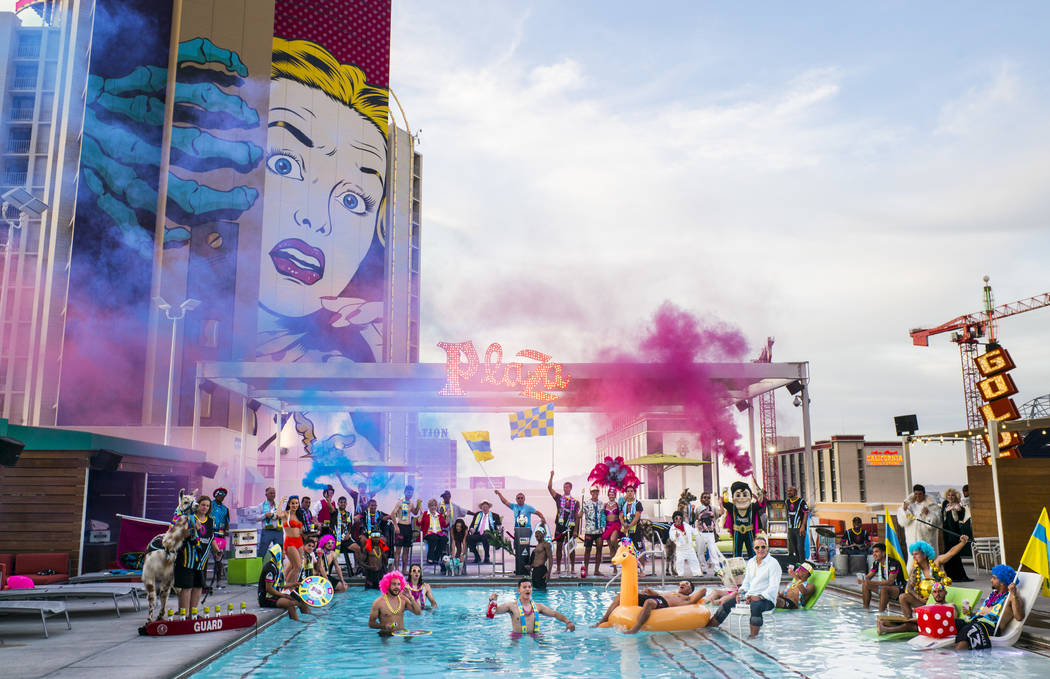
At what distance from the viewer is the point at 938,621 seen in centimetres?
1004

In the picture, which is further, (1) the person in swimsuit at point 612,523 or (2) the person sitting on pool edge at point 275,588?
(1) the person in swimsuit at point 612,523

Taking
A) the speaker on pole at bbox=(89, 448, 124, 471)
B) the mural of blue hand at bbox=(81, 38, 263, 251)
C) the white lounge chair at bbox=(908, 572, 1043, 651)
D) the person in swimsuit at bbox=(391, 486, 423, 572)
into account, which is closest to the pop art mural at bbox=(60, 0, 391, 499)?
the mural of blue hand at bbox=(81, 38, 263, 251)

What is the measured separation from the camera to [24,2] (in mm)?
53312

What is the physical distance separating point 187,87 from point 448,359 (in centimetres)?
2532

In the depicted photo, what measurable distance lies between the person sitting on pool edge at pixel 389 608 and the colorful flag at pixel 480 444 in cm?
962

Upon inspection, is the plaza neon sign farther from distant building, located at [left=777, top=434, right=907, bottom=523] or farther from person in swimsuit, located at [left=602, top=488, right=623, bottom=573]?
distant building, located at [left=777, top=434, right=907, bottom=523]

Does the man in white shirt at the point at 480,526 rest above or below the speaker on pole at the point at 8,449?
below

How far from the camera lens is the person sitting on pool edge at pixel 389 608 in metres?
11.4

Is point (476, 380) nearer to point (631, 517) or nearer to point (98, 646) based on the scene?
point (631, 517)

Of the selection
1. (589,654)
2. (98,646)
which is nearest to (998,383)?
(589,654)

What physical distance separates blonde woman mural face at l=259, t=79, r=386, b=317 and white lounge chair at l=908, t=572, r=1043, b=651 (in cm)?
3691

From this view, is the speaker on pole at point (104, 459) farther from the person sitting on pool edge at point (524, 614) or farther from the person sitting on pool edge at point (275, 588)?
the person sitting on pool edge at point (524, 614)

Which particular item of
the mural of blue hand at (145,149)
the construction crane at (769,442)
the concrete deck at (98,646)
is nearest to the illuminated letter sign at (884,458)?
the construction crane at (769,442)

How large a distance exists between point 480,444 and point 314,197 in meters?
26.7
